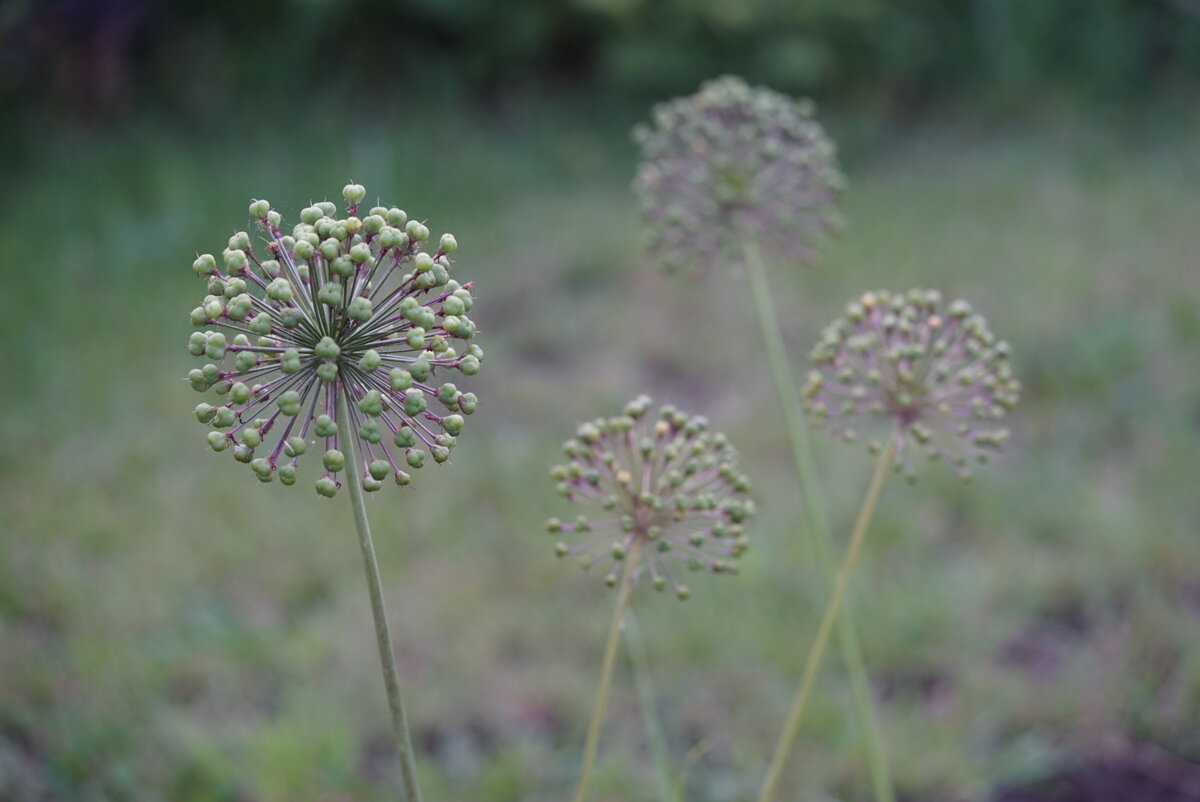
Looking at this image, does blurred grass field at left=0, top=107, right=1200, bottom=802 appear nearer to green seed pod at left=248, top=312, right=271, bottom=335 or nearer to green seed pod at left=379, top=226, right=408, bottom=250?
green seed pod at left=379, top=226, right=408, bottom=250

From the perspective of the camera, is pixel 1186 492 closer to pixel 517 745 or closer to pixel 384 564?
pixel 517 745

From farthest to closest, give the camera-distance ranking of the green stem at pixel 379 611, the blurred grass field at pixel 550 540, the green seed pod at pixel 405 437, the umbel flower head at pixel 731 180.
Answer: the blurred grass field at pixel 550 540 < the umbel flower head at pixel 731 180 < the green seed pod at pixel 405 437 < the green stem at pixel 379 611

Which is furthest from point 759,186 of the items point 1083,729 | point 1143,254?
point 1143,254

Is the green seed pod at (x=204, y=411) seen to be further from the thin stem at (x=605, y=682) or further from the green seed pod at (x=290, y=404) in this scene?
the thin stem at (x=605, y=682)

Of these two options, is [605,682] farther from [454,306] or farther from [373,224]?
[373,224]

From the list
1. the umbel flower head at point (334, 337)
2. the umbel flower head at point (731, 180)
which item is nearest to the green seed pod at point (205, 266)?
the umbel flower head at point (334, 337)

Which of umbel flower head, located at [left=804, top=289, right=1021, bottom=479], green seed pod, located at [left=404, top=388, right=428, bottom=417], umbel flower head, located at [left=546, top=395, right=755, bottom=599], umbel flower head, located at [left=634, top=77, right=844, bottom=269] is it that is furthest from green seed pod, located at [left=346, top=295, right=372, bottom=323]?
umbel flower head, located at [left=634, top=77, right=844, bottom=269]
